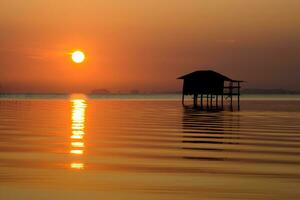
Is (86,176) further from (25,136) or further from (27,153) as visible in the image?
(25,136)

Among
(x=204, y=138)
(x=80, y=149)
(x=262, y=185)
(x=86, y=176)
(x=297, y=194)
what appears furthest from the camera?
(x=204, y=138)

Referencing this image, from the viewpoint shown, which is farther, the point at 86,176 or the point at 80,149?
the point at 80,149

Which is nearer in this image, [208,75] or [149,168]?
[149,168]

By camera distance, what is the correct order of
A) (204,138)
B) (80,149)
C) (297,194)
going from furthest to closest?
(204,138)
(80,149)
(297,194)

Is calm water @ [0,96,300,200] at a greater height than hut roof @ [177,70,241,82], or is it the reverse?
hut roof @ [177,70,241,82]

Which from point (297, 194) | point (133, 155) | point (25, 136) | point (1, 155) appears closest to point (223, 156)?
point (133, 155)

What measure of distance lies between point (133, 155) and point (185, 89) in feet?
138

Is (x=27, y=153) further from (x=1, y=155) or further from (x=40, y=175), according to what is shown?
(x=40, y=175)

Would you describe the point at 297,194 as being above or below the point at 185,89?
below

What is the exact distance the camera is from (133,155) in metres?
10.4

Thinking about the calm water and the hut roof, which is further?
the hut roof

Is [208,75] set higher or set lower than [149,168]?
higher

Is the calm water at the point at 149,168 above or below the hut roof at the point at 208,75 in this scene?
below

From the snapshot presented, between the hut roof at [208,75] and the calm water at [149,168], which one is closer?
the calm water at [149,168]
